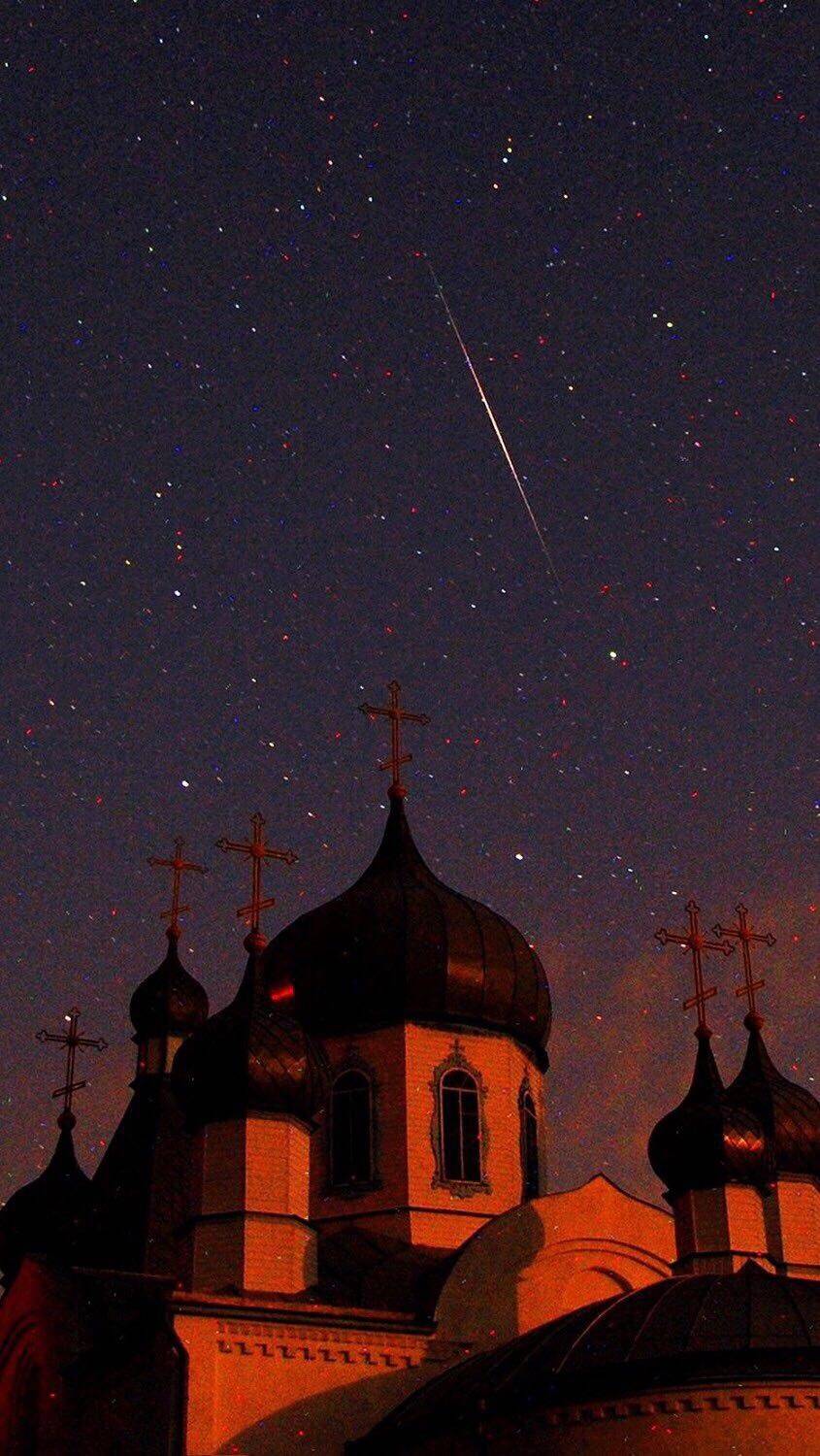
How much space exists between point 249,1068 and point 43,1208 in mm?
9213

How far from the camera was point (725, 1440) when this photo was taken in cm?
1664

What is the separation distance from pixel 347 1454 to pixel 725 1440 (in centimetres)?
464

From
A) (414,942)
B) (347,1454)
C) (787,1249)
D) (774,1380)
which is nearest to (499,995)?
(414,942)

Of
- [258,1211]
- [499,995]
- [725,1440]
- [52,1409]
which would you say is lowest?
[725,1440]

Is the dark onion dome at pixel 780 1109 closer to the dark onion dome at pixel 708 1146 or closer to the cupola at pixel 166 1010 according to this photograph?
the dark onion dome at pixel 708 1146

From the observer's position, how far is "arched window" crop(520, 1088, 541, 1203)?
2446cm

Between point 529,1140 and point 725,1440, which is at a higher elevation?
point 529,1140

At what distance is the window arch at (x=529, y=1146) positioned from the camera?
2445 cm

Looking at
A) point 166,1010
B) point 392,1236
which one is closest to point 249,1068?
point 392,1236

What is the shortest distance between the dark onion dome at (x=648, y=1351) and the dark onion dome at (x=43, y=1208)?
11053 mm

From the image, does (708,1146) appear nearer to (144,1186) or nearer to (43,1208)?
(144,1186)

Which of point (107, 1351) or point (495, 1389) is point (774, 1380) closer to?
point (495, 1389)

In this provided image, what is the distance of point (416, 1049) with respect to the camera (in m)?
24.4

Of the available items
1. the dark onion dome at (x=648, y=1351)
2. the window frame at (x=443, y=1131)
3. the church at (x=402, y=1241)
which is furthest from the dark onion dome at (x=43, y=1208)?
the dark onion dome at (x=648, y=1351)
